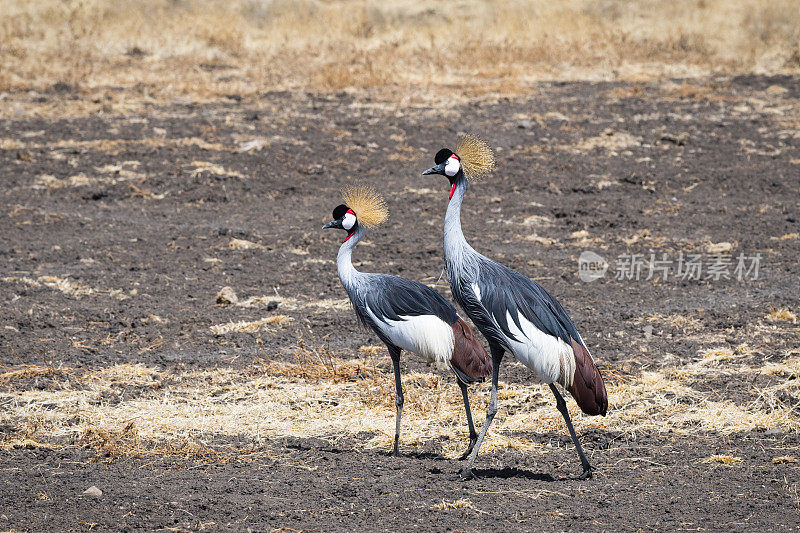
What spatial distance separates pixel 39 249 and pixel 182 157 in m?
3.86

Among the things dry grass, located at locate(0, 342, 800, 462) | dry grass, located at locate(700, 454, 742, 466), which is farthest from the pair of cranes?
dry grass, located at locate(700, 454, 742, 466)

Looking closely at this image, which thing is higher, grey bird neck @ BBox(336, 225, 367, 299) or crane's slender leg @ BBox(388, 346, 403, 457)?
grey bird neck @ BBox(336, 225, 367, 299)

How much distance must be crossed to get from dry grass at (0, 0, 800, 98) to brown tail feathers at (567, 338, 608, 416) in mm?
13398

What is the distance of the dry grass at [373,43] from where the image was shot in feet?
62.7

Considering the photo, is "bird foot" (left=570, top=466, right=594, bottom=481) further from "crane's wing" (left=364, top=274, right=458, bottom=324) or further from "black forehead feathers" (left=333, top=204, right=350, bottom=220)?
"black forehead feathers" (left=333, top=204, right=350, bottom=220)

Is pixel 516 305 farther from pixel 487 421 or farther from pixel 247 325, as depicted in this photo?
pixel 247 325

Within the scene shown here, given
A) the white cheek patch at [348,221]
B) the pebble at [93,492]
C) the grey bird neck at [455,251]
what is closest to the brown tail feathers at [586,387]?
the grey bird neck at [455,251]

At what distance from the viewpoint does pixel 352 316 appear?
914 centimetres

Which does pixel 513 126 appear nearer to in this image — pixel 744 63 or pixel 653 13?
pixel 744 63

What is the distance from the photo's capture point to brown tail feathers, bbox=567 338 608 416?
5559 millimetres

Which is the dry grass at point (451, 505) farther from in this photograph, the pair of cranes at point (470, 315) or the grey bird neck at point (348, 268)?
the grey bird neck at point (348, 268)

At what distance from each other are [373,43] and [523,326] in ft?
58.4

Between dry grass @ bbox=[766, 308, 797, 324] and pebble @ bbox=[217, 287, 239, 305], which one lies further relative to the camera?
pebble @ bbox=[217, 287, 239, 305]

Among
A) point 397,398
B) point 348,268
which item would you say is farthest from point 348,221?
point 397,398
